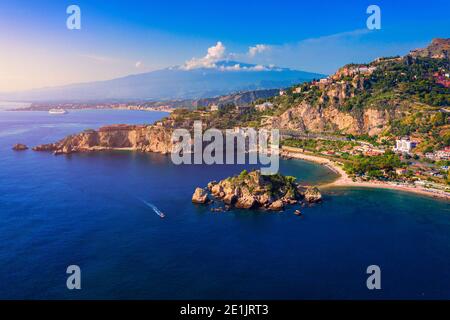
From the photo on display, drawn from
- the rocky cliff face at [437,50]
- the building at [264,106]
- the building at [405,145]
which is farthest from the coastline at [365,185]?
the rocky cliff face at [437,50]

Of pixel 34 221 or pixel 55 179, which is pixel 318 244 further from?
pixel 55 179

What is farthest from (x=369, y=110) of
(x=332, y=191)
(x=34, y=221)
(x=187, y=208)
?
(x=34, y=221)

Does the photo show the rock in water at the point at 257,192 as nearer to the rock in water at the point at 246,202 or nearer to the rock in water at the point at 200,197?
the rock in water at the point at 246,202

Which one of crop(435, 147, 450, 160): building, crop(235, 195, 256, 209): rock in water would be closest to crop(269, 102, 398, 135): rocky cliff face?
crop(435, 147, 450, 160): building

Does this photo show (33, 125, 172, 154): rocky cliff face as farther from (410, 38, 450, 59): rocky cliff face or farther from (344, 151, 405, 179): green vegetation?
(410, 38, 450, 59): rocky cliff face

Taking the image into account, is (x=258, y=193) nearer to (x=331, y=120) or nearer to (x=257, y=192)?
(x=257, y=192)

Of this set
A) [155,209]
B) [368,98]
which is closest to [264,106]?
[368,98]
